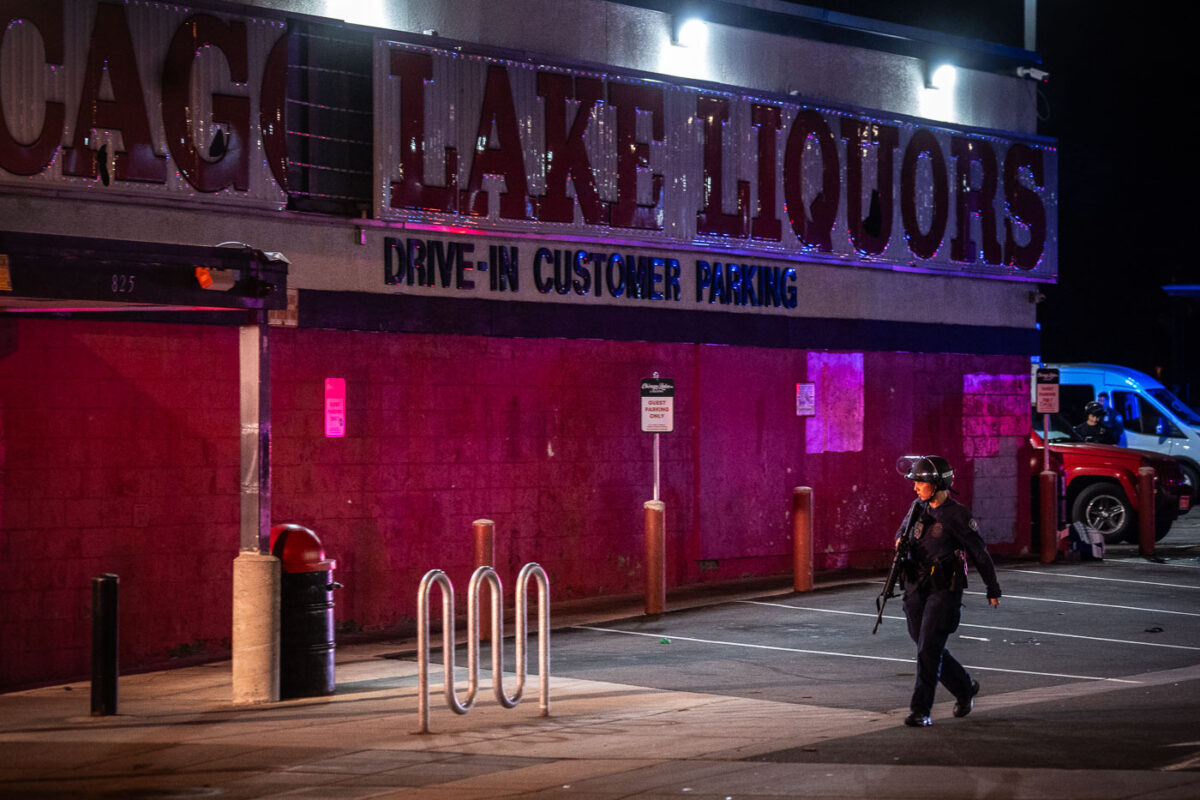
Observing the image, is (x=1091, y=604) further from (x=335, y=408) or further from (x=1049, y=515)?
(x=335, y=408)

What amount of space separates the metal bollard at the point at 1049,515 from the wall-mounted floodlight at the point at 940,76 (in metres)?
5.83

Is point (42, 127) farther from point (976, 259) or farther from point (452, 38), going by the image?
point (976, 259)

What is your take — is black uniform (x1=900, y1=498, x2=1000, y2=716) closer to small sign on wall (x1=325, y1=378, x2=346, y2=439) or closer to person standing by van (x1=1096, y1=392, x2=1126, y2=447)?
small sign on wall (x1=325, y1=378, x2=346, y2=439)

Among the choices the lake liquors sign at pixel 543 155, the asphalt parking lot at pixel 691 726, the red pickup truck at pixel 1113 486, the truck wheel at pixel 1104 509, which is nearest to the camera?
the asphalt parking lot at pixel 691 726

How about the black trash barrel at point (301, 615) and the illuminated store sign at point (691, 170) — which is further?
the illuminated store sign at point (691, 170)

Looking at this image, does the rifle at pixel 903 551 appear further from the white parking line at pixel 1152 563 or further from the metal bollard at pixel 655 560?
the white parking line at pixel 1152 563

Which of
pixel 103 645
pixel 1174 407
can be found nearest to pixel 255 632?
pixel 103 645

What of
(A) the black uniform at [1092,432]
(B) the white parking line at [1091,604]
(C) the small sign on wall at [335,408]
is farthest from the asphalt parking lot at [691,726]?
(A) the black uniform at [1092,432]

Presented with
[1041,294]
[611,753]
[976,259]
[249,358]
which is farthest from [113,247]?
[1041,294]

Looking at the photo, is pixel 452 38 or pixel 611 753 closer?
pixel 611 753

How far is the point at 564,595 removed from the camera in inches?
730

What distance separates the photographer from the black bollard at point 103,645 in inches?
463

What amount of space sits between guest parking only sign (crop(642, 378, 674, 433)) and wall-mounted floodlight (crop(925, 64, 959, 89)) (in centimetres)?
820

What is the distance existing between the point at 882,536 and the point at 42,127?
12694 mm
